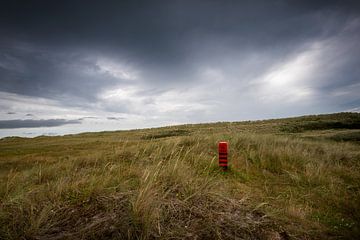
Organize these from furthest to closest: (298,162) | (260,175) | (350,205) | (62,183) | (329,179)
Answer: (298,162)
(260,175)
(329,179)
(350,205)
(62,183)

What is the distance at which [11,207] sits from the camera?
123 inches

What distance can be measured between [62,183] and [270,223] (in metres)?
3.69

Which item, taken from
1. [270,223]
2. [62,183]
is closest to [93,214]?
[62,183]

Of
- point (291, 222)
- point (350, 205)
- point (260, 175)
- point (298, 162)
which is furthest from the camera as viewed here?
point (298, 162)

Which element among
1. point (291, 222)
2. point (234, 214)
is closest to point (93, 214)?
point (234, 214)

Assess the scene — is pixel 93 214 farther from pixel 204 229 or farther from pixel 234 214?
pixel 234 214

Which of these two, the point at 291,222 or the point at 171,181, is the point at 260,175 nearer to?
the point at 291,222

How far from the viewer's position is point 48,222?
2.80 m

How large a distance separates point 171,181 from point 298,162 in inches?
214

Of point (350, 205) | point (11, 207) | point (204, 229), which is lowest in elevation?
point (350, 205)

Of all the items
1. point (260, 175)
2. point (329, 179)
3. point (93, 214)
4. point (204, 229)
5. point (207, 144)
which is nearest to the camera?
point (204, 229)

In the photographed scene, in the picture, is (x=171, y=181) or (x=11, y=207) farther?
(x=171, y=181)

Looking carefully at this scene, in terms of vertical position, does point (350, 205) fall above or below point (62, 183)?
below

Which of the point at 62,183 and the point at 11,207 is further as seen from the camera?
the point at 62,183
